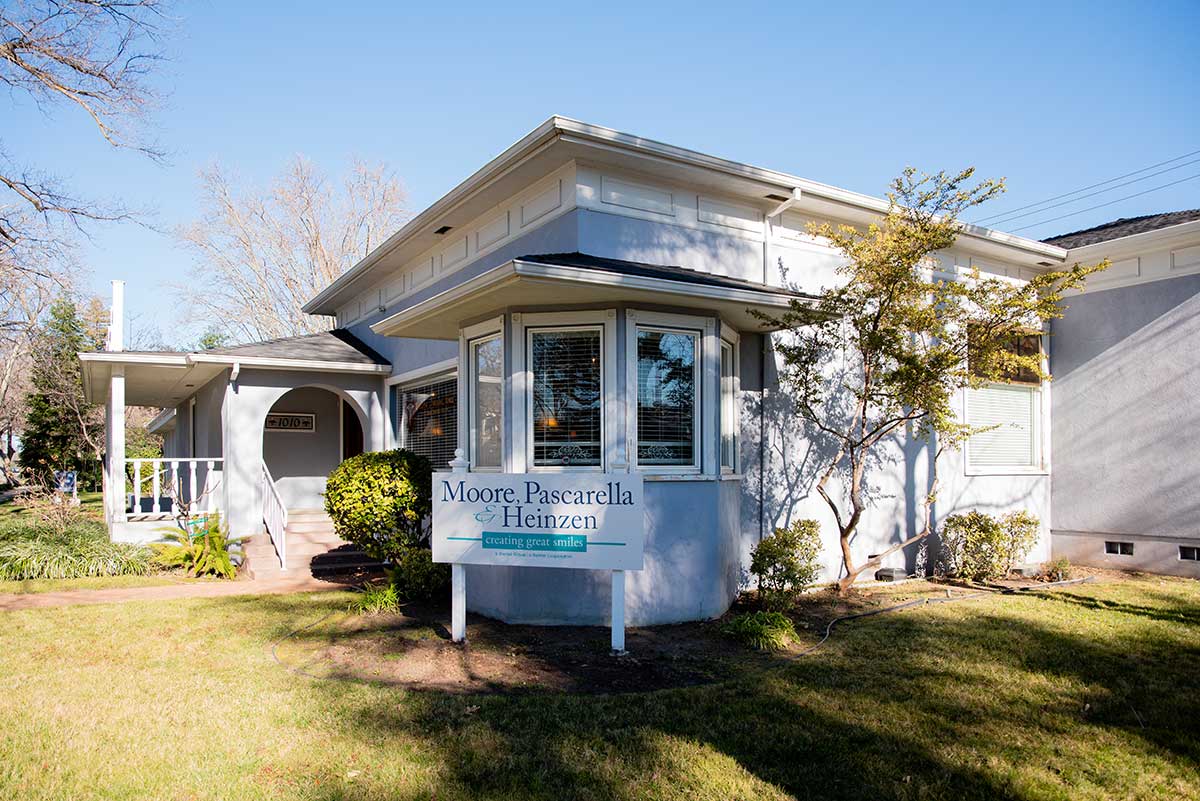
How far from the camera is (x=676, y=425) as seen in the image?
7.13 m

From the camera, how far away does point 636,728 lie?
4395 millimetres

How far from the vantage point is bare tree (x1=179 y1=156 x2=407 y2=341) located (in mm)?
27000

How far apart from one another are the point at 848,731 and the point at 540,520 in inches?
107

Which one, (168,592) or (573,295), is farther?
(168,592)

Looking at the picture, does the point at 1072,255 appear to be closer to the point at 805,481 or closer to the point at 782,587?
the point at 805,481

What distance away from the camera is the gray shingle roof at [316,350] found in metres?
11.3

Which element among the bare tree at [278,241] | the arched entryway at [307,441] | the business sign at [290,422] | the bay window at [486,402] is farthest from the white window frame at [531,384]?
the bare tree at [278,241]

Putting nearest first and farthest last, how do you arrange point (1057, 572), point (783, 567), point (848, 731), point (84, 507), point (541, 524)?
point (848, 731)
point (541, 524)
point (783, 567)
point (1057, 572)
point (84, 507)

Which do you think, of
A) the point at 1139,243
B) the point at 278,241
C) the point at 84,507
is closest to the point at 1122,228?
the point at 1139,243

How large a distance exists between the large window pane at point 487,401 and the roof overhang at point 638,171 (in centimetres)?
168

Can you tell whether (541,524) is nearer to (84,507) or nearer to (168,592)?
(168,592)

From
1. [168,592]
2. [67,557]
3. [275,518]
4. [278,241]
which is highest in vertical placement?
[278,241]

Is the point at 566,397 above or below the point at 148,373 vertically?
below

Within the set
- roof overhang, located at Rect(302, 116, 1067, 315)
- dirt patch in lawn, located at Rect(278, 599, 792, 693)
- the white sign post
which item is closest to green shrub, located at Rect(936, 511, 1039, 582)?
roof overhang, located at Rect(302, 116, 1067, 315)
